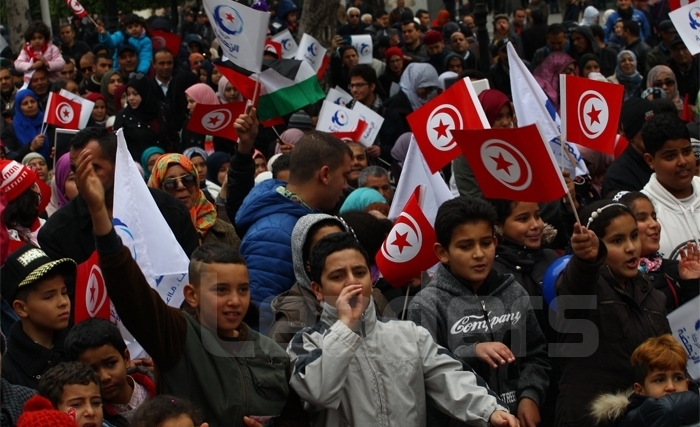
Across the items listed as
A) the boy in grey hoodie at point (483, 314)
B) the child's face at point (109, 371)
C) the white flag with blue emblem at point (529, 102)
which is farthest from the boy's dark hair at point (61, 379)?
the white flag with blue emblem at point (529, 102)

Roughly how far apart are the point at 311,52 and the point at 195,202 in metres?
6.57

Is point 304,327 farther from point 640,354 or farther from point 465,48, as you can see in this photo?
point 465,48

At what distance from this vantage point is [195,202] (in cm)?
677

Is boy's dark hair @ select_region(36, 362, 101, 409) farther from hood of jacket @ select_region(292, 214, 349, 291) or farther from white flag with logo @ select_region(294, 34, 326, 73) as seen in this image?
white flag with logo @ select_region(294, 34, 326, 73)

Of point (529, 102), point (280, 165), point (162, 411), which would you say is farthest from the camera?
point (529, 102)

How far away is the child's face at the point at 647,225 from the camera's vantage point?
18.8 ft

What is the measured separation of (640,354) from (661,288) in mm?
917

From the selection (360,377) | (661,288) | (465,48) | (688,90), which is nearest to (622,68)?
(688,90)

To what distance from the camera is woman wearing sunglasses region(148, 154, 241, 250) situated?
6727mm

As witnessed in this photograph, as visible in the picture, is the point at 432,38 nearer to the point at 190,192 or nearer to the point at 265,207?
the point at 190,192

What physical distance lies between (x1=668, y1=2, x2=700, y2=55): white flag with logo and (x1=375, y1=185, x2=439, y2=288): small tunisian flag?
3789mm

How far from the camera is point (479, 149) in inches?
222

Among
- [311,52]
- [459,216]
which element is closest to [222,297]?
[459,216]

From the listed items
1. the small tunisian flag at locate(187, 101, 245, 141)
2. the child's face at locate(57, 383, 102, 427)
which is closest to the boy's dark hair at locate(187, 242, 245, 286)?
the child's face at locate(57, 383, 102, 427)
